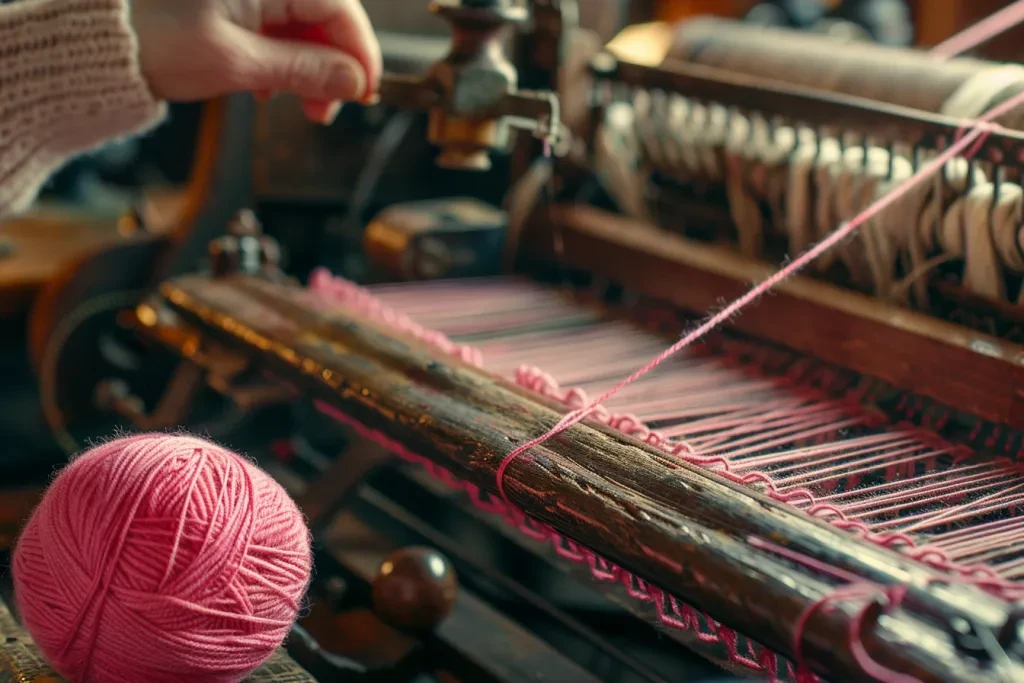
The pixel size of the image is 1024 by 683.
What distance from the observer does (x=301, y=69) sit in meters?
1.29

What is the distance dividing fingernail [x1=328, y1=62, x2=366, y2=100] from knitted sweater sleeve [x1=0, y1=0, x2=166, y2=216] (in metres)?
0.21

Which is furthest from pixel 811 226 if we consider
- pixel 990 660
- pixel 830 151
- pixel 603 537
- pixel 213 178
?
pixel 213 178

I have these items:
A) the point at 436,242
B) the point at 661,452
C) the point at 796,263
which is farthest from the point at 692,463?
the point at 436,242

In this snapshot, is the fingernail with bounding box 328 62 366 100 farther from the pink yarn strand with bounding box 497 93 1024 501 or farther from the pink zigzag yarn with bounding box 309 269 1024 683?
the pink yarn strand with bounding box 497 93 1024 501

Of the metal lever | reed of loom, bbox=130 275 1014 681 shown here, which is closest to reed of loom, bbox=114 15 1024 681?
reed of loom, bbox=130 275 1014 681

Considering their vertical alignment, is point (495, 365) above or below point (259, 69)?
below

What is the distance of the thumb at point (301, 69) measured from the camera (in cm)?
127

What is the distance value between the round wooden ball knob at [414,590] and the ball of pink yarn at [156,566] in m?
0.25

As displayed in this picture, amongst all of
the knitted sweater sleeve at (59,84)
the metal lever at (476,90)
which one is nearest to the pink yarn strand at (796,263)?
the metal lever at (476,90)

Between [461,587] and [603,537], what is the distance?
23.5 inches

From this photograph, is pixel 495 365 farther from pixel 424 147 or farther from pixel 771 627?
pixel 424 147

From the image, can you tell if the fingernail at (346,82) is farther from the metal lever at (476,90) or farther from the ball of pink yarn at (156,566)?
the ball of pink yarn at (156,566)

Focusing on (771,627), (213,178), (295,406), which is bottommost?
(295,406)

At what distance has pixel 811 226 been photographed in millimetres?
1487
